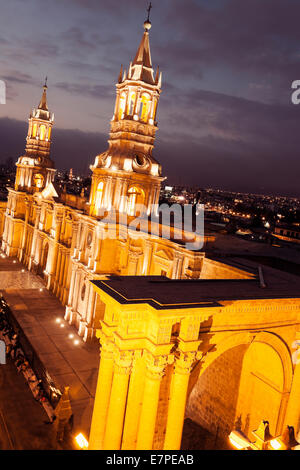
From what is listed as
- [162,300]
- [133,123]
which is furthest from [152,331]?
[133,123]

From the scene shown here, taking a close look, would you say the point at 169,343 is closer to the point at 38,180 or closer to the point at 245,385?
the point at 245,385

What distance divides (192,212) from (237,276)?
27.0 feet

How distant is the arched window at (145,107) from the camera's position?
2461 cm

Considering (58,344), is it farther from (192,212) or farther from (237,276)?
(237,276)

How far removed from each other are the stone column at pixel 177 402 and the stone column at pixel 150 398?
46 centimetres

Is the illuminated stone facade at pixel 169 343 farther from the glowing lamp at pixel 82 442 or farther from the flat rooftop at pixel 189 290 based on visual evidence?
the glowing lamp at pixel 82 442

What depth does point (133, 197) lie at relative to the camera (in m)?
24.4

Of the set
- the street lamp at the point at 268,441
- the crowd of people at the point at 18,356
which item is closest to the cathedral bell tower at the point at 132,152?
the crowd of people at the point at 18,356

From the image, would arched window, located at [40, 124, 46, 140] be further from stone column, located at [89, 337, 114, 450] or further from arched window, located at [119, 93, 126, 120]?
stone column, located at [89, 337, 114, 450]

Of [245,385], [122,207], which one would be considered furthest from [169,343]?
[122,207]

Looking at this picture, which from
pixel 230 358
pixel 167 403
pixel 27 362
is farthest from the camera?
pixel 27 362

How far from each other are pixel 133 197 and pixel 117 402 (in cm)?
1666

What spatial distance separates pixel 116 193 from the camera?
23938 mm

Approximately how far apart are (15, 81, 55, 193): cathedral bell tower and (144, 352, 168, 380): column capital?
114 ft
